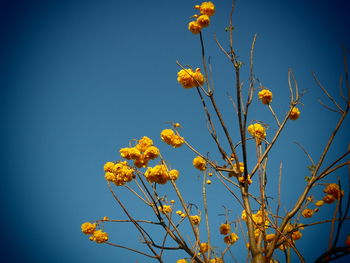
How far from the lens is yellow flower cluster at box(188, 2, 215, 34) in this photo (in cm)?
245

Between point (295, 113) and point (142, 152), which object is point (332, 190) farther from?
point (142, 152)

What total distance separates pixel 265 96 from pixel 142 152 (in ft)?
5.97

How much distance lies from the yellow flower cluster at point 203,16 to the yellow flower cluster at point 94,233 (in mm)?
2928

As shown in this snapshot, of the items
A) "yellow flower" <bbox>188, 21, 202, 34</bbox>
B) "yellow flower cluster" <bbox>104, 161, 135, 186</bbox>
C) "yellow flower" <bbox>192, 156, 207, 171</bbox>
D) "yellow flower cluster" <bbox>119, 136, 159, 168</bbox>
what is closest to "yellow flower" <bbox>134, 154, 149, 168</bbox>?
"yellow flower cluster" <bbox>119, 136, 159, 168</bbox>

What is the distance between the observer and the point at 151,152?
93.0 inches

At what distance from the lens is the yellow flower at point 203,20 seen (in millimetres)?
2439

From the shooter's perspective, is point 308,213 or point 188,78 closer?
point 188,78

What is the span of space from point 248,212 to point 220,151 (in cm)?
62

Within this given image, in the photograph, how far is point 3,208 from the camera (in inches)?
4264

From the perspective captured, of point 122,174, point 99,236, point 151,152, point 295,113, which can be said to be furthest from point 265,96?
point 99,236

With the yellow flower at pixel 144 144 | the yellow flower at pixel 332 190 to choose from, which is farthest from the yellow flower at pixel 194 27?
the yellow flower at pixel 332 190

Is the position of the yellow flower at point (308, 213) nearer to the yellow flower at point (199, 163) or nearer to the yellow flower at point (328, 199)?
the yellow flower at point (328, 199)

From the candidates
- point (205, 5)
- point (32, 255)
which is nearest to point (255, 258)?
point (205, 5)

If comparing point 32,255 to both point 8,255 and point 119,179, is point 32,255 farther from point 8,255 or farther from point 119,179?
point 119,179
